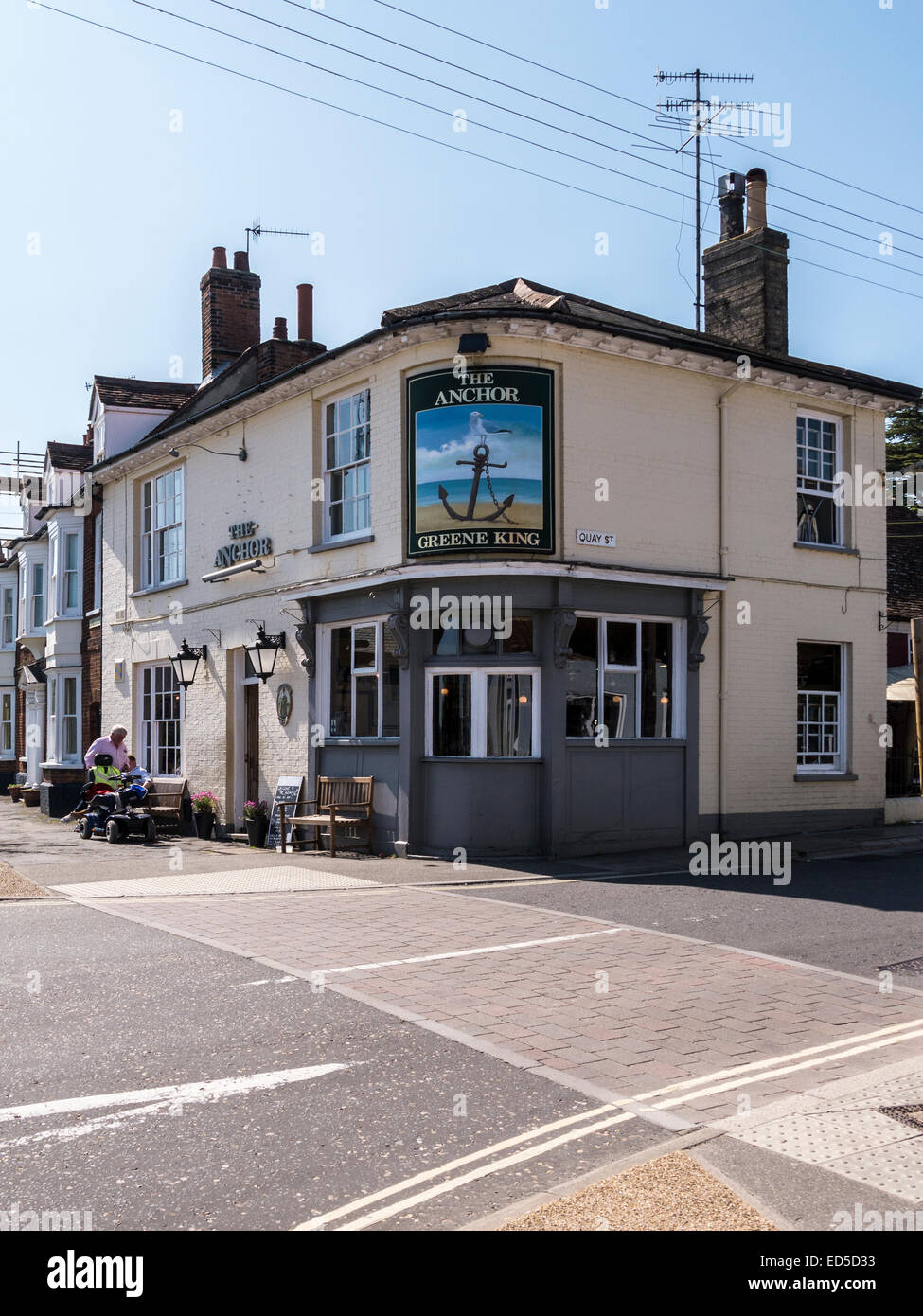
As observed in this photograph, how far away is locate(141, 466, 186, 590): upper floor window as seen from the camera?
22016 millimetres

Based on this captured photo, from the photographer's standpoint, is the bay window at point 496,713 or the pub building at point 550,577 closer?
the pub building at point 550,577

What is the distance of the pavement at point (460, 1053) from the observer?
4543 millimetres

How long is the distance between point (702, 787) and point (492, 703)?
347 cm

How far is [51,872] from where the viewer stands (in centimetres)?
1404

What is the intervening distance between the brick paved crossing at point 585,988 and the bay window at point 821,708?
27.6 ft

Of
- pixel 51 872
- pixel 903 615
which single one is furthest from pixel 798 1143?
pixel 903 615

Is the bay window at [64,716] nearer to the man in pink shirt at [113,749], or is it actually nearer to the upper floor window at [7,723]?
the man in pink shirt at [113,749]

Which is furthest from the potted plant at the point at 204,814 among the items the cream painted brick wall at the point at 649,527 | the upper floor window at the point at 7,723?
the upper floor window at the point at 7,723

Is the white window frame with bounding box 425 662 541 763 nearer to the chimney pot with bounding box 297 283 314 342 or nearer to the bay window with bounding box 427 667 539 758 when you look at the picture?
the bay window with bounding box 427 667 539 758

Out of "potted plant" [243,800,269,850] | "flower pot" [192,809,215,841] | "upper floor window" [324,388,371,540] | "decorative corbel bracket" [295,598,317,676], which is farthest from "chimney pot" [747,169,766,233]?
"flower pot" [192,809,215,841]

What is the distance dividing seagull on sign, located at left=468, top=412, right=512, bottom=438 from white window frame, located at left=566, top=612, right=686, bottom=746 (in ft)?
8.29

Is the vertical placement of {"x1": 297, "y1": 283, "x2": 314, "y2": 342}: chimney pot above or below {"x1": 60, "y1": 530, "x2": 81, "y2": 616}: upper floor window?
above

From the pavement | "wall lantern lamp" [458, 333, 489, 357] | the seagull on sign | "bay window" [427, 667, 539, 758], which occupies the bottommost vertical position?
the pavement
